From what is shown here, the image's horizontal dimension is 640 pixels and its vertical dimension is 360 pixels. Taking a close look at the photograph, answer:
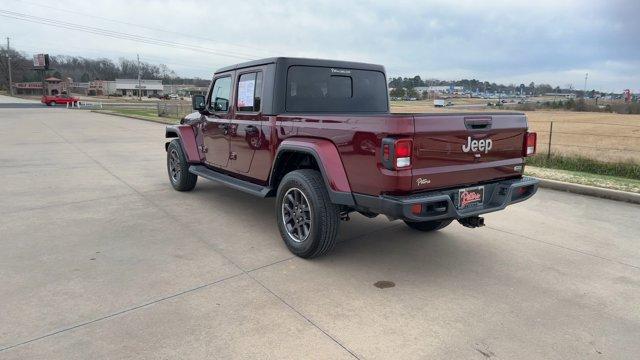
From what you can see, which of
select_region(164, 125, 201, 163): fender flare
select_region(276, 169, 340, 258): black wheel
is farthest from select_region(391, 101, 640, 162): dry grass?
select_region(164, 125, 201, 163): fender flare

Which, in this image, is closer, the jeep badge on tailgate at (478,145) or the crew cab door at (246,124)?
the jeep badge on tailgate at (478,145)

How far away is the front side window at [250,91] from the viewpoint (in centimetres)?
495

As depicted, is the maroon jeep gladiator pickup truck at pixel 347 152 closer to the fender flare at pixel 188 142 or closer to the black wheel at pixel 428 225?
the black wheel at pixel 428 225

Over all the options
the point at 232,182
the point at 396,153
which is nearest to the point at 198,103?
the point at 232,182

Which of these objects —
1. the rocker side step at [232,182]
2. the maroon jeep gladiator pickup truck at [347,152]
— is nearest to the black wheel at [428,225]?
the maroon jeep gladiator pickup truck at [347,152]

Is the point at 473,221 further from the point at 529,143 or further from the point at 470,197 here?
the point at 529,143

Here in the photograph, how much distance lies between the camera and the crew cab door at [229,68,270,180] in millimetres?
4895

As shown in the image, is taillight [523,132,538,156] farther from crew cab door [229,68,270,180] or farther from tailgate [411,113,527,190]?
crew cab door [229,68,270,180]

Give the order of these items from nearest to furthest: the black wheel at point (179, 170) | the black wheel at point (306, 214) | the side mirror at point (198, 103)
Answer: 1. the black wheel at point (306, 214)
2. the side mirror at point (198, 103)
3. the black wheel at point (179, 170)

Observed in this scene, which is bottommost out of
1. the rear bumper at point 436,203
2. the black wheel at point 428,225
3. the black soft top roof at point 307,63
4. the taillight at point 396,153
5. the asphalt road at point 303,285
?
the asphalt road at point 303,285

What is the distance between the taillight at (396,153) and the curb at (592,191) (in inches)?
194

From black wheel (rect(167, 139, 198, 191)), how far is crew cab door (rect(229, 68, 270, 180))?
1.45m

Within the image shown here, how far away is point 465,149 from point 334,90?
6.15 feet

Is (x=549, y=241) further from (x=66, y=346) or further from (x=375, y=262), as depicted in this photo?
(x=66, y=346)
